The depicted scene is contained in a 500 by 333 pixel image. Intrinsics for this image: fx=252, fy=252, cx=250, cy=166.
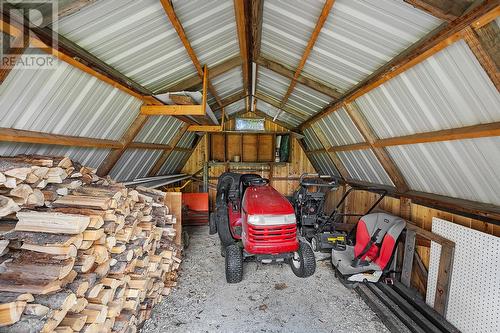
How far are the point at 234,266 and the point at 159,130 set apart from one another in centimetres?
263

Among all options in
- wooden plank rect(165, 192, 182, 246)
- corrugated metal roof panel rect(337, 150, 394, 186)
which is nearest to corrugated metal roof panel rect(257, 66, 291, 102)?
corrugated metal roof panel rect(337, 150, 394, 186)

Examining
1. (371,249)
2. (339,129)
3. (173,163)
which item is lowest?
(371,249)

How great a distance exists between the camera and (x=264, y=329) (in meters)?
2.44

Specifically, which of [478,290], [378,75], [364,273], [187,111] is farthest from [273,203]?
[478,290]

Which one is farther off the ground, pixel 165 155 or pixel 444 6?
pixel 444 6

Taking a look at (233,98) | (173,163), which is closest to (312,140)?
(233,98)

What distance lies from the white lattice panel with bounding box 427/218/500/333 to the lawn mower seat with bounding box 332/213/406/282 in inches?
25.3

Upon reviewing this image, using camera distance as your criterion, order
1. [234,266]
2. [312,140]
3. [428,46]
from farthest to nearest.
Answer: [312,140], [234,266], [428,46]

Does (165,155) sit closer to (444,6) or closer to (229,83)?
(229,83)

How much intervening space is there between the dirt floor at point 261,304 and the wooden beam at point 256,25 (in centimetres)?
312

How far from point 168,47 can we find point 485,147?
2.96 meters

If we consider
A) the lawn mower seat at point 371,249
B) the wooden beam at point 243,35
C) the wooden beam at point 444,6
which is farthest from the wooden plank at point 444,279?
the wooden beam at point 243,35

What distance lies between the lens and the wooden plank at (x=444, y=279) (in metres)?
2.49

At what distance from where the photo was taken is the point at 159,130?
439 cm
